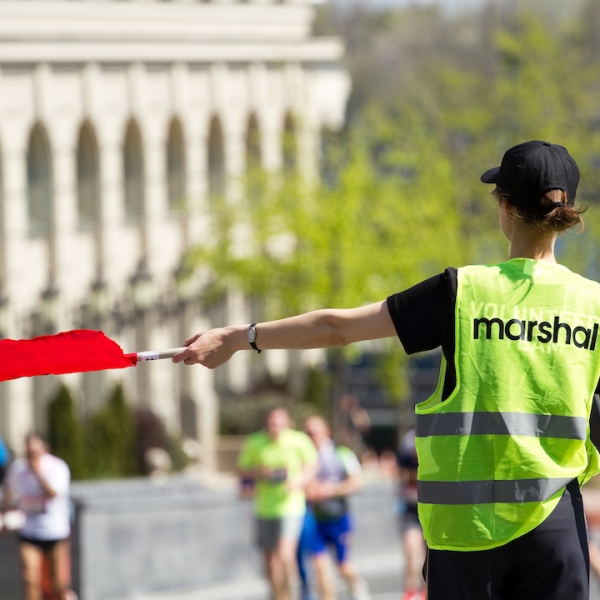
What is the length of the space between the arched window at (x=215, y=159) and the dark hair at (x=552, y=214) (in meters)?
32.5

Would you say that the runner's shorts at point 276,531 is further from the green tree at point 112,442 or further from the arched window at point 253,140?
the arched window at point 253,140

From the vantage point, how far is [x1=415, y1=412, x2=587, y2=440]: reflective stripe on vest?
4398 millimetres

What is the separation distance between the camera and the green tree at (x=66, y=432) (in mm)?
27891

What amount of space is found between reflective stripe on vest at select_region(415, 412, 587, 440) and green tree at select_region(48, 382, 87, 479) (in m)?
23.6

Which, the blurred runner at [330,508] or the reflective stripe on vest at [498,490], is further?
the blurred runner at [330,508]

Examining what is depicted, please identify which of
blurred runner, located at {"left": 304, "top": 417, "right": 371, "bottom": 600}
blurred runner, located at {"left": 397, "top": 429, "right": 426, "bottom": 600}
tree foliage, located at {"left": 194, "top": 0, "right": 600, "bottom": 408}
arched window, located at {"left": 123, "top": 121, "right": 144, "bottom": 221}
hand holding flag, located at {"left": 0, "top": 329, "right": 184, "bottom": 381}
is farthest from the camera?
arched window, located at {"left": 123, "top": 121, "right": 144, "bottom": 221}

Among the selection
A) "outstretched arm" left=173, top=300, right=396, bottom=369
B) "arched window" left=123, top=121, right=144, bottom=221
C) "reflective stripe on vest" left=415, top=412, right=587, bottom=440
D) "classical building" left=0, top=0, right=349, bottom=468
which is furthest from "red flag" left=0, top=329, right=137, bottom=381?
"arched window" left=123, top=121, right=144, bottom=221

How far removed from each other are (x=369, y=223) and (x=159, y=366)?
5293 millimetres

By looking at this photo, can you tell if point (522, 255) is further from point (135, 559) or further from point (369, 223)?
point (369, 223)

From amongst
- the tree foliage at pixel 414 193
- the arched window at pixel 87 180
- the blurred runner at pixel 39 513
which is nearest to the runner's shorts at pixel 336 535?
the blurred runner at pixel 39 513

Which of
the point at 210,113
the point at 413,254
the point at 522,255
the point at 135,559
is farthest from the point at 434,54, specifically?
the point at 522,255

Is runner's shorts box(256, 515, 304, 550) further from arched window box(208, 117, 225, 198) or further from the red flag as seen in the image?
arched window box(208, 117, 225, 198)

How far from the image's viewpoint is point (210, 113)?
36.8 m

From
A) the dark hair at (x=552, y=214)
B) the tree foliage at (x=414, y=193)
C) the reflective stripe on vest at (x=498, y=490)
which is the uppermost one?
Result: the tree foliage at (x=414, y=193)
